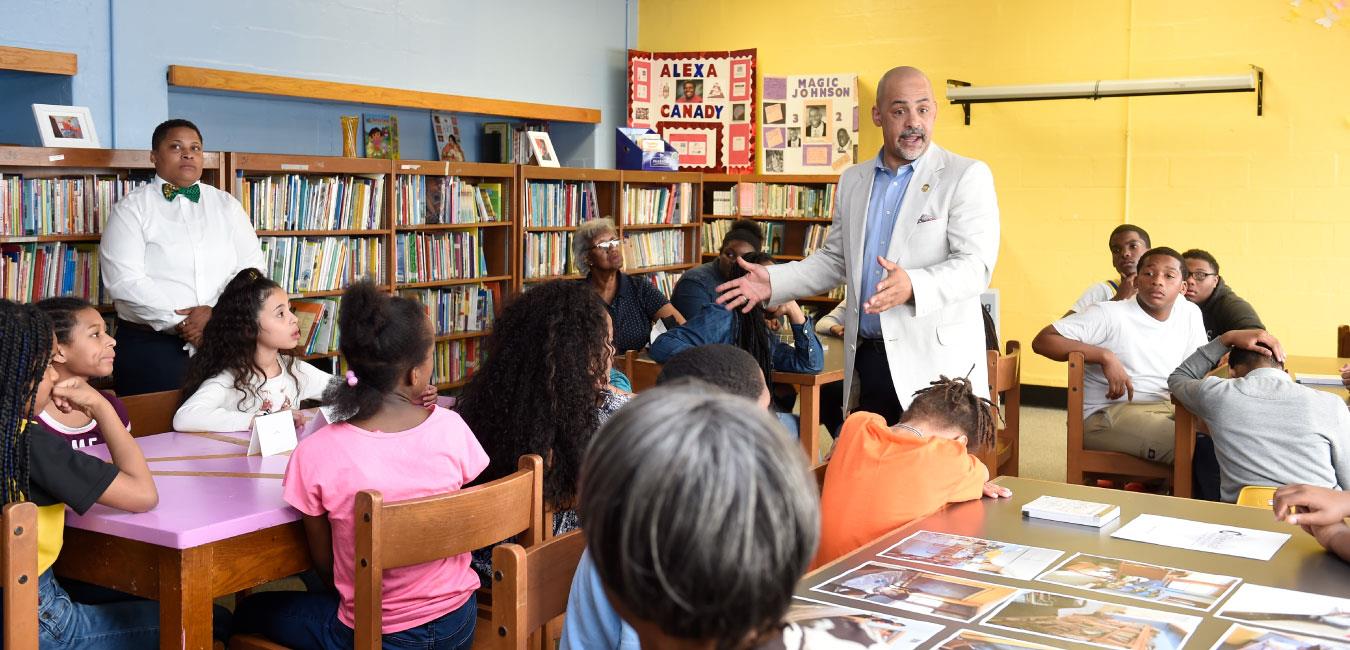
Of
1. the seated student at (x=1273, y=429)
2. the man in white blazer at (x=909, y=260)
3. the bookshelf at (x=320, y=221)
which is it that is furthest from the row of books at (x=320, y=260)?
the seated student at (x=1273, y=429)

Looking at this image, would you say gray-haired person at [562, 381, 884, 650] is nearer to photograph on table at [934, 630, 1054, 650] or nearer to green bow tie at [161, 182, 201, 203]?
photograph on table at [934, 630, 1054, 650]

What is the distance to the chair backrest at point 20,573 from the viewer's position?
1814mm

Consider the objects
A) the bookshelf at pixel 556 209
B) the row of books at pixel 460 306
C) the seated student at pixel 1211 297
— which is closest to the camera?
the seated student at pixel 1211 297

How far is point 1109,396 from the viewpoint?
4.14m

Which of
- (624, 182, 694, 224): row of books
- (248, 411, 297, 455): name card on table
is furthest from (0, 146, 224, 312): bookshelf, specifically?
(624, 182, 694, 224): row of books

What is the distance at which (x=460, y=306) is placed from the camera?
6.62m

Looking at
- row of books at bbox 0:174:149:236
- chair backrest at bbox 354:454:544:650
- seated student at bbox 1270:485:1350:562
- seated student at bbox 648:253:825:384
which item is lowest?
chair backrest at bbox 354:454:544:650

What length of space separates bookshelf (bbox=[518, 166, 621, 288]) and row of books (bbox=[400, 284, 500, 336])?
227 millimetres

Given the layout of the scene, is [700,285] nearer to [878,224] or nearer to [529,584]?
[878,224]

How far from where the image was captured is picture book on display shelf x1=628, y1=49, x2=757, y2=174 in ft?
26.8

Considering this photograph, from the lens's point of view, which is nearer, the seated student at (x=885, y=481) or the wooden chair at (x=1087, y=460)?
the seated student at (x=885, y=481)

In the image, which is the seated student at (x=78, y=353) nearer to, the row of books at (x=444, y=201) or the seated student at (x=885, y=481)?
the seated student at (x=885, y=481)

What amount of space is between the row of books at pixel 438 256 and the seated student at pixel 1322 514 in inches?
193

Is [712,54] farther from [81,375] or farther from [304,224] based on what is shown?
[81,375]
